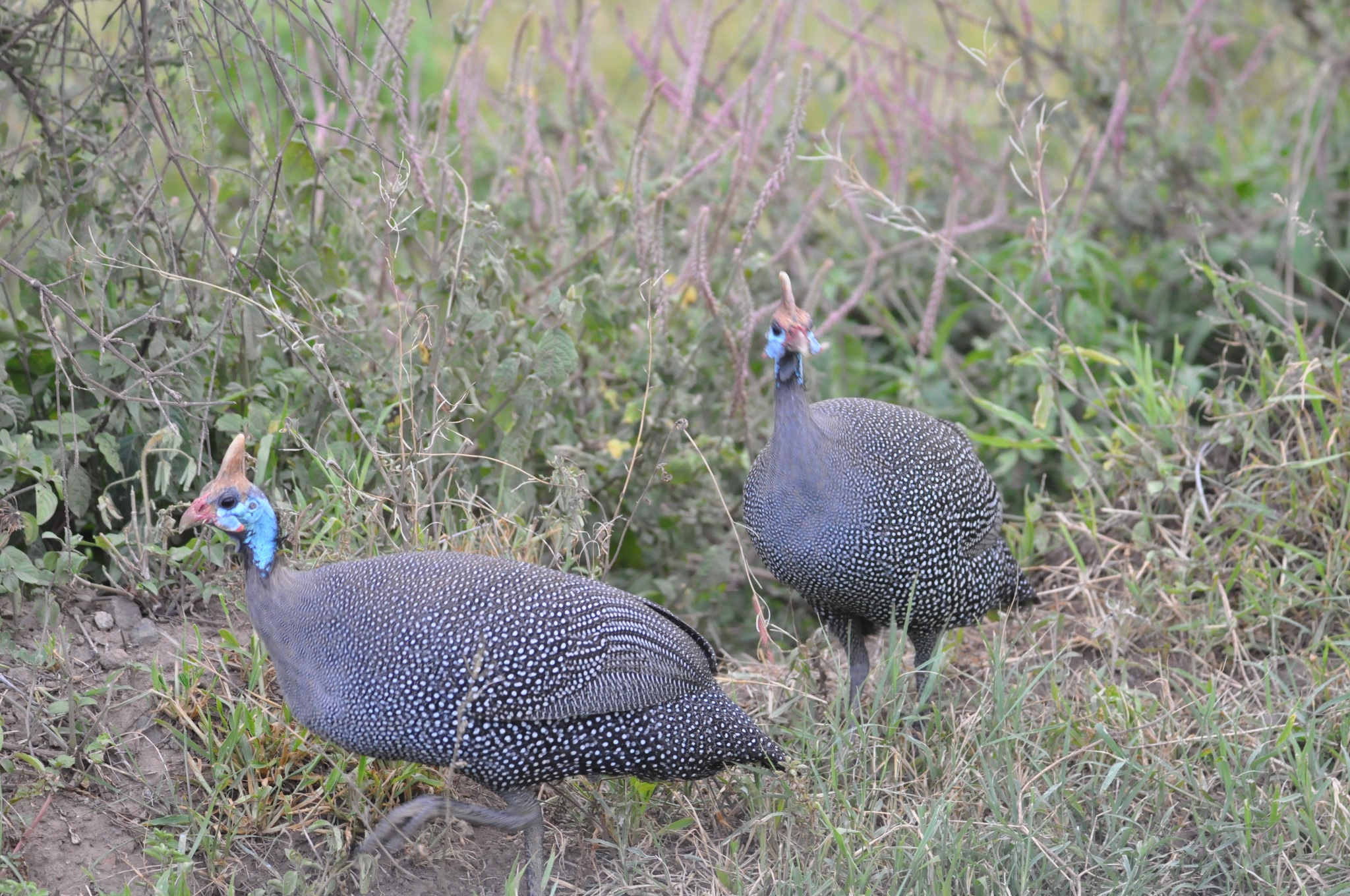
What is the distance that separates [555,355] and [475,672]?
127cm

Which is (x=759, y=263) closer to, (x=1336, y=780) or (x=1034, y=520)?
(x=1034, y=520)

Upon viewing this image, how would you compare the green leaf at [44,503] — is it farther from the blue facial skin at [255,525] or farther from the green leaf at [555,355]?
the green leaf at [555,355]

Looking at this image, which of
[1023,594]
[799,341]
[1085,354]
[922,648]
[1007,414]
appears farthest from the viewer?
[1085,354]

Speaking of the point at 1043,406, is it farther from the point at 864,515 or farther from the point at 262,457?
the point at 262,457

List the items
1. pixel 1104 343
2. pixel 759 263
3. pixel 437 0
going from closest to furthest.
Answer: pixel 759 263
pixel 1104 343
pixel 437 0

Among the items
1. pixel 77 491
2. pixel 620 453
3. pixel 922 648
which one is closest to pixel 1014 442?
pixel 922 648

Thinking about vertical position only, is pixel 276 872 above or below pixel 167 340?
below

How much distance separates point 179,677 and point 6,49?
1.65 m

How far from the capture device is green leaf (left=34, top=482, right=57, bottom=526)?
314cm

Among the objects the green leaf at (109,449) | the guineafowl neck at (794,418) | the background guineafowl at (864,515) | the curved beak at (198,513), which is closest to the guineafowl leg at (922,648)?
the background guineafowl at (864,515)

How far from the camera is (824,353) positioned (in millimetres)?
5441

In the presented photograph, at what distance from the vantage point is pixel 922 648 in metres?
3.69

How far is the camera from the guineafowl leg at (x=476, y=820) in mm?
2898

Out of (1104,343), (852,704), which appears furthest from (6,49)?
(1104,343)
